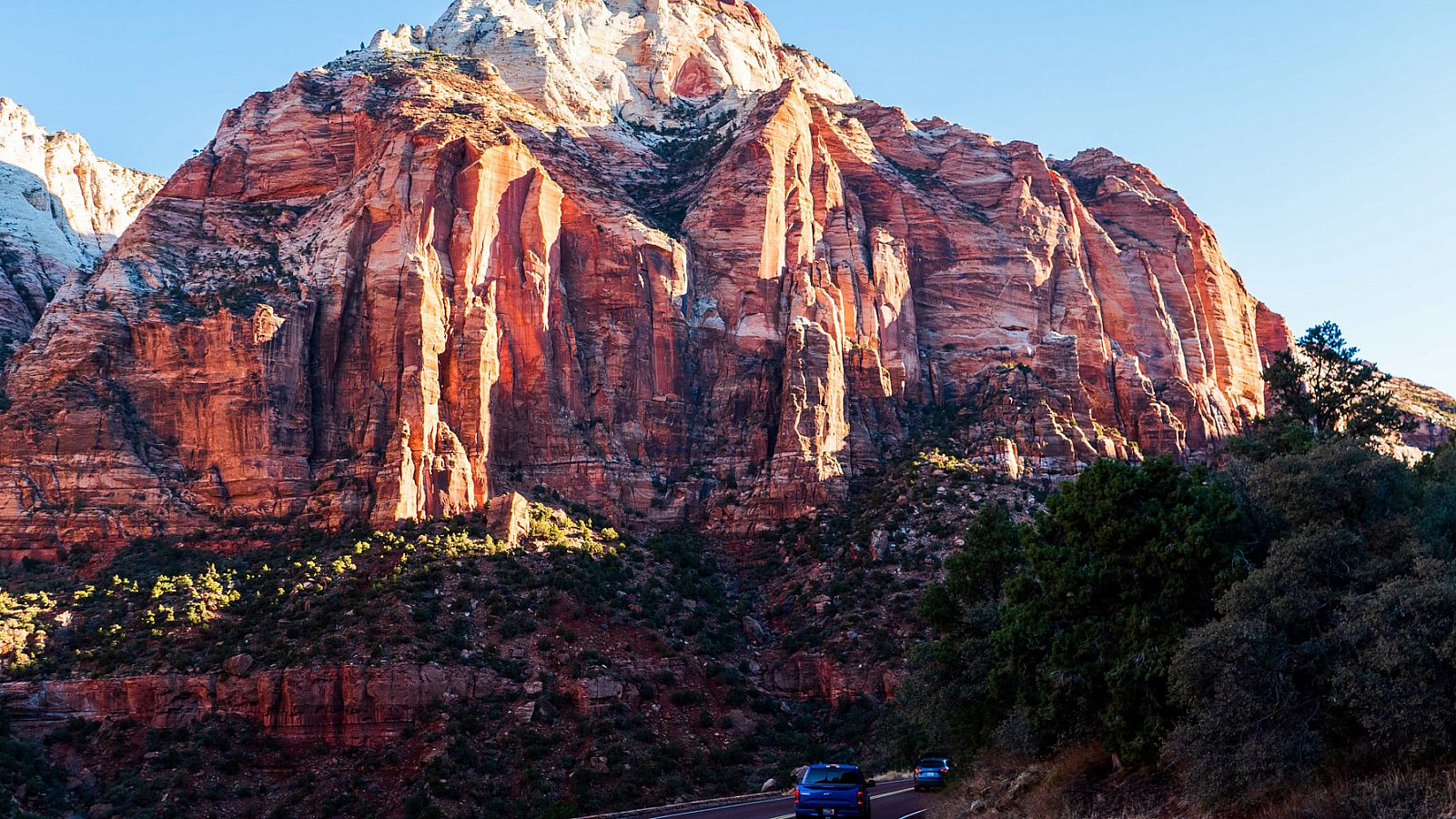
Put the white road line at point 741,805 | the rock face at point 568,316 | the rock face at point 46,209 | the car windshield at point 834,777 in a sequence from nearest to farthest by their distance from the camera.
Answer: the car windshield at point 834,777 < the white road line at point 741,805 < the rock face at point 568,316 < the rock face at point 46,209

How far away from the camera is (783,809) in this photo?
28.7m

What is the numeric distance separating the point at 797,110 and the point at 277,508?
51.4m

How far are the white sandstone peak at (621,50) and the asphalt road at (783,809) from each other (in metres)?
71.4

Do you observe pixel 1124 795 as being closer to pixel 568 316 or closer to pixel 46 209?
pixel 568 316

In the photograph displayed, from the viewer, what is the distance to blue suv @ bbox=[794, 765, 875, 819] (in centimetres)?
2256

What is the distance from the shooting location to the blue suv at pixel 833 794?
74.0ft

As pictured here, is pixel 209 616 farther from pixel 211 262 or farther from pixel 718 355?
pixel 718 355

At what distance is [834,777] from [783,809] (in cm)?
563

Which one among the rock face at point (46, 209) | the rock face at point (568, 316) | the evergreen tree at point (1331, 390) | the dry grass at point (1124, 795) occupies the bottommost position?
the dry grass at point (1124, 795)

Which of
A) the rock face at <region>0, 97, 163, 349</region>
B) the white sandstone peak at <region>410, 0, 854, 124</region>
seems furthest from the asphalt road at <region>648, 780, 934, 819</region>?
the white sandstone peak at <region>410, 0, 854, 124</region>

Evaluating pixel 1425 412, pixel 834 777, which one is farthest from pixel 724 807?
pixel 1425 412

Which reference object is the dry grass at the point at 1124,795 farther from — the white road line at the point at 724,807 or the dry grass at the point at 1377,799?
the white road line at the point at 724,807

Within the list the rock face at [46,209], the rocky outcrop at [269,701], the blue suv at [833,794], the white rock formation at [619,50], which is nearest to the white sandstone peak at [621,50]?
the white rock formation at [619,50]

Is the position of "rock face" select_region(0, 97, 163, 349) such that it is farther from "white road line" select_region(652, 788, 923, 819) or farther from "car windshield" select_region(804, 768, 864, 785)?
"car windshield" select_region(804, 768, 864, 785)
